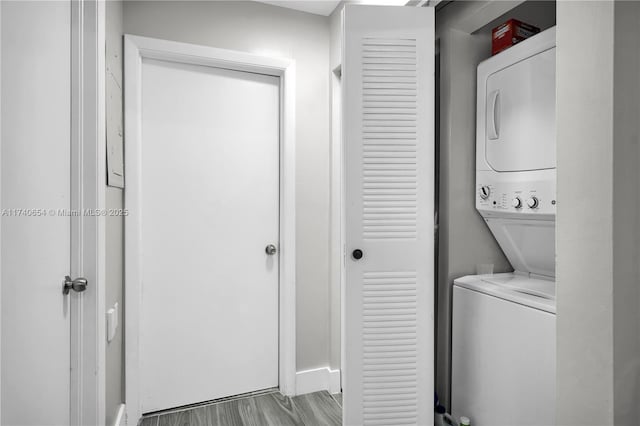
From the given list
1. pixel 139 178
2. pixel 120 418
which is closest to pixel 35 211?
pixel 139 178

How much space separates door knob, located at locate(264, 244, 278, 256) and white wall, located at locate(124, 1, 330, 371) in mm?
149

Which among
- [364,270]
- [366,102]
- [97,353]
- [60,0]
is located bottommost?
[97,353]

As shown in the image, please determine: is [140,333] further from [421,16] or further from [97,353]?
[421,16]

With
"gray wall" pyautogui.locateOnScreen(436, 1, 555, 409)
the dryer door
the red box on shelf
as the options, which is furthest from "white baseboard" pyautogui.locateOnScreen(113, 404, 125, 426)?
the red box on shelf

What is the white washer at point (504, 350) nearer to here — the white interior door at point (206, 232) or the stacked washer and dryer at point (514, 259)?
the stacked washer and dryer at point (514, 259)

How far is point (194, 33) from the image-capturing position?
6.56 ft

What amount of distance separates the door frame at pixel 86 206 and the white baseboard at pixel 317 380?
1.18 m

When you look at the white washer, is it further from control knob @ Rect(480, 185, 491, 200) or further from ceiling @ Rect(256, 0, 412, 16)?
ceiling @ Rect(256, 0, 412, 16)

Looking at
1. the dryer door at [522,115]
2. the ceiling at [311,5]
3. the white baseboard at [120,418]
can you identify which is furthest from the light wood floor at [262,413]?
the ceiling at [311,5]

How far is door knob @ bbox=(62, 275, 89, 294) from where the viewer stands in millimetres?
1215

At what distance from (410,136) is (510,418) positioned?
3.97ft

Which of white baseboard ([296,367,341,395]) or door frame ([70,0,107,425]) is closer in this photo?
door frame ([70,0,107,425])

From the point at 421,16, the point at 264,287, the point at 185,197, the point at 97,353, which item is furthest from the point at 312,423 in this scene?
the point at 421,16

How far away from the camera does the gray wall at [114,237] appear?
1534mm
